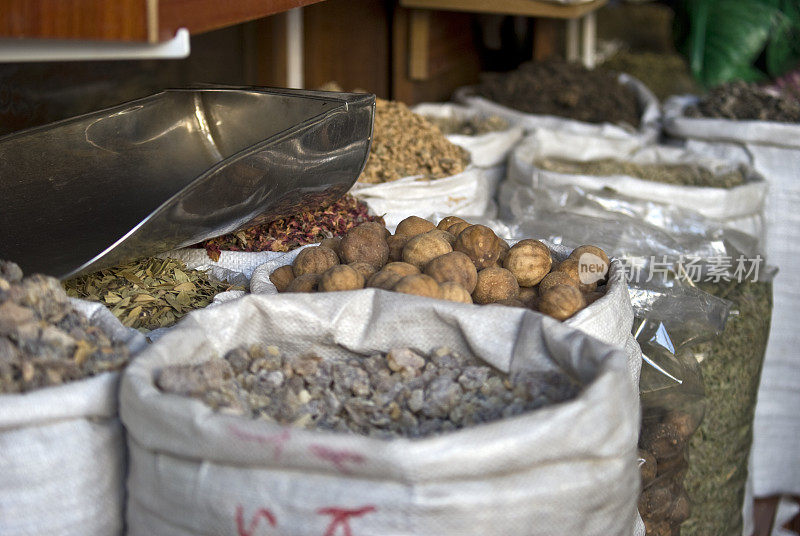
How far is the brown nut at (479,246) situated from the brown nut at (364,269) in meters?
0.14

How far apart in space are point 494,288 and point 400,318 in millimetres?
205

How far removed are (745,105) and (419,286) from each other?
1.88 m

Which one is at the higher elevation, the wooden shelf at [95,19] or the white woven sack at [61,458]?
the wooden shelf at [95,19]

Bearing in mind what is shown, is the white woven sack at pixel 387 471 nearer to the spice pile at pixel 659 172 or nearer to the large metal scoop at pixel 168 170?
the large metal scoop at pixel 168 170

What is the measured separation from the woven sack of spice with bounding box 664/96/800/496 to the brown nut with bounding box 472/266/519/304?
1257mm

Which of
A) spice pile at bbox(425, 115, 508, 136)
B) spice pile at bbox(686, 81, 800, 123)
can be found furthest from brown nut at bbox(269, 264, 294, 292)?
spice pile at bbox(686, 81, 800, 123)

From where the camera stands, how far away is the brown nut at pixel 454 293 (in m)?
1.12

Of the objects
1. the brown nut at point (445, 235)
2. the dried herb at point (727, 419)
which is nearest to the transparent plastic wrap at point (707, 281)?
the dried herb at point (727, 419)

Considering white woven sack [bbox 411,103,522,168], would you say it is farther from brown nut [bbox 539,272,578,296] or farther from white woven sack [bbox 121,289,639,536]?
white woven sack [bbox 121,289,639,536]

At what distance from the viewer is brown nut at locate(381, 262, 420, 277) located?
1.16m

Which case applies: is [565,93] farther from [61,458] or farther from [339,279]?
[61,458]

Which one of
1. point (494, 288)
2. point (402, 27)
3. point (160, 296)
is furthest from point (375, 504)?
point (402, 27)

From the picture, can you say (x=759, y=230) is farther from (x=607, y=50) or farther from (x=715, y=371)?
(x=607, y=50)

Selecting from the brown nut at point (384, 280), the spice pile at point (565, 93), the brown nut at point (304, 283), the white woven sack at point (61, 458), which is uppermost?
the spice pile at point (565, 93)
